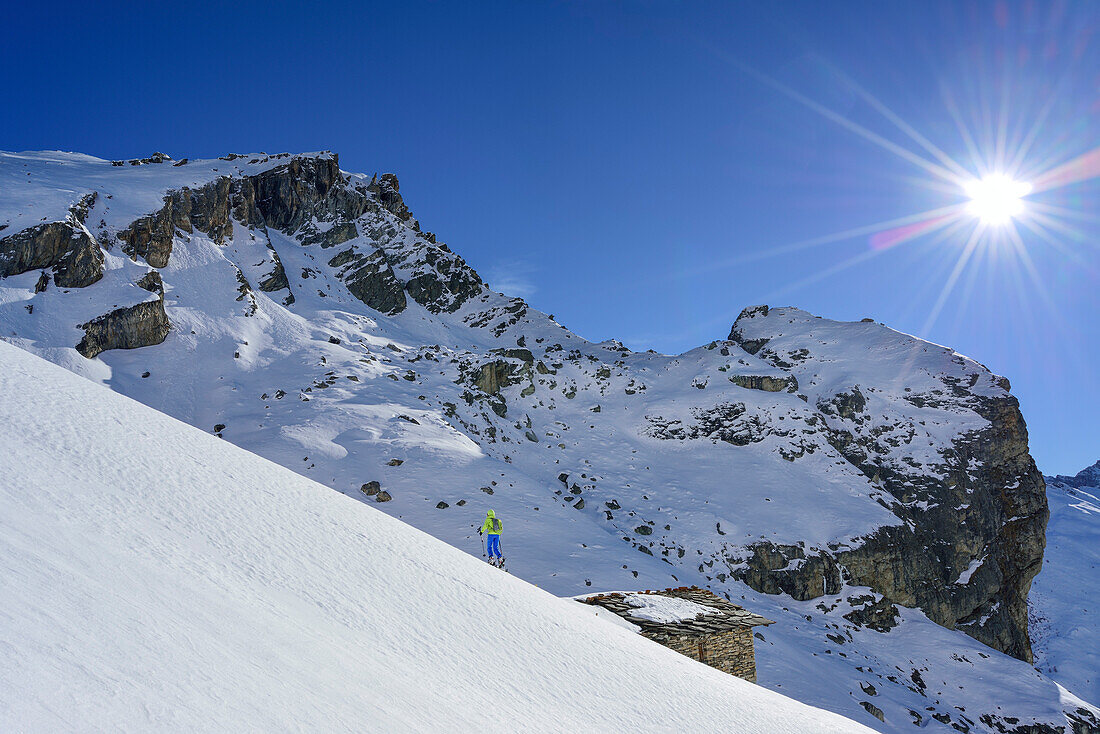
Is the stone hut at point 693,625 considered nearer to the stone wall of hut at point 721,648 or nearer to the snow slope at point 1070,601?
the stone wall of hut at point 721,648

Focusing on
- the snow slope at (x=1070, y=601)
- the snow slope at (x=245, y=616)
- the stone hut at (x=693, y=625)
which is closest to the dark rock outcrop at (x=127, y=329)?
the snow slope at (x=245, y=616)

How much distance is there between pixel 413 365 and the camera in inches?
1688

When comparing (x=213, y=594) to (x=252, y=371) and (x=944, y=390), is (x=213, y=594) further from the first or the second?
(x=944, y=390)

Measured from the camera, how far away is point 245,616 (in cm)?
436

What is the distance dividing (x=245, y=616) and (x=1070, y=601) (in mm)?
93535

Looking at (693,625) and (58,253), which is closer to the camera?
(693,625)

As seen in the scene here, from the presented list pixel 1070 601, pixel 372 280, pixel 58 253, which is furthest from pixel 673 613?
pixel 1070 601

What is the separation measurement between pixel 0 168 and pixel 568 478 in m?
48.2

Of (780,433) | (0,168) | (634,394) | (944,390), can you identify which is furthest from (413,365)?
(944,390)

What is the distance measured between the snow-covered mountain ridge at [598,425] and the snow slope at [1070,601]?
877 inches

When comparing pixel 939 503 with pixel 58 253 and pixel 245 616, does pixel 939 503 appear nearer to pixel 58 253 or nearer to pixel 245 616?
pixel 245 616

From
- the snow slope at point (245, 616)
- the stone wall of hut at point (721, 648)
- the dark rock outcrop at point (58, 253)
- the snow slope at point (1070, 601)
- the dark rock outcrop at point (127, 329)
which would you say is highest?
the snow slope at point (1070, 601)

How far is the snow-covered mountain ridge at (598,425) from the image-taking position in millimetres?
28234

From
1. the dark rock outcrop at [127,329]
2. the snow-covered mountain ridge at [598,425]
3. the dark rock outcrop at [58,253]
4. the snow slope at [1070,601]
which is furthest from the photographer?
the snow slope at [1070,601]
